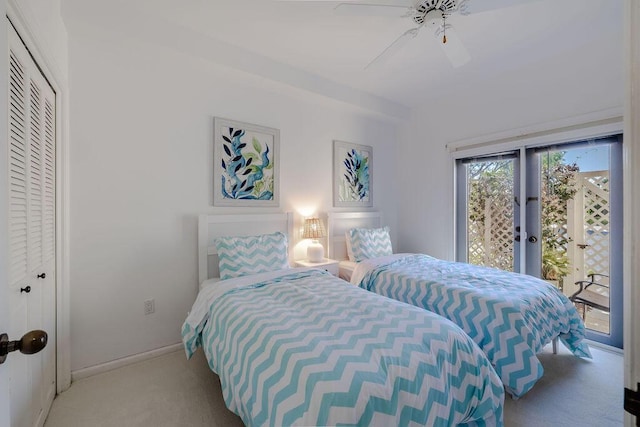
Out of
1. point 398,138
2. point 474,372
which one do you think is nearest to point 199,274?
point 474,372

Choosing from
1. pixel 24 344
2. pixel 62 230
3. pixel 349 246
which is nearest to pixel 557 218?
pixel 349 246

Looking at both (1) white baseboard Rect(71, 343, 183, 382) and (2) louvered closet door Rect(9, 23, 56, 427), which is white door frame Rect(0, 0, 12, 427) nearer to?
(2) louvered closet door Rect(9, 23, 56, 427)

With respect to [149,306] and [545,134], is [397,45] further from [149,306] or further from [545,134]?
[149,306]

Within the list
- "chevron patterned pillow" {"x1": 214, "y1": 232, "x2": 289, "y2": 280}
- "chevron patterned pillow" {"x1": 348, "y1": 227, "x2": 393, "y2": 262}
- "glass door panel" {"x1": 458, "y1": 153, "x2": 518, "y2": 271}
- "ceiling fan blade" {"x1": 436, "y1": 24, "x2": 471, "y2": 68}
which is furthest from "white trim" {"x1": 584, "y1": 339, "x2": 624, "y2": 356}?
"chevron patterned pillow" {"x1": 214, "y1": 232, "x2": 289, "y2": 280}

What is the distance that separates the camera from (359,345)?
1204mm

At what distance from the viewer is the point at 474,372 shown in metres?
1.31

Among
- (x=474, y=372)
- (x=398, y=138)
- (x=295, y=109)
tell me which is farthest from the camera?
(x=398, y=138)

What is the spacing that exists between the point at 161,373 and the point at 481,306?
239 centimetres

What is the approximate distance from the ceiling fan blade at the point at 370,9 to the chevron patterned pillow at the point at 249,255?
1.84 metres

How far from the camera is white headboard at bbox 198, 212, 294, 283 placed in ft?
8.15

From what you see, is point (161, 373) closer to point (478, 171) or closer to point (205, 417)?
point (205, 417)

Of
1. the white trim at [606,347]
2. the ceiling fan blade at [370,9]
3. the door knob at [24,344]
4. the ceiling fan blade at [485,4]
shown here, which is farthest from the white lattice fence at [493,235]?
the door knob at [24,344]

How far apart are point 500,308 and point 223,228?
2.32 metres

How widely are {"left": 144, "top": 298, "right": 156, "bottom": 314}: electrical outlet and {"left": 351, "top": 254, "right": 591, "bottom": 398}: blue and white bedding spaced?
1917mm
